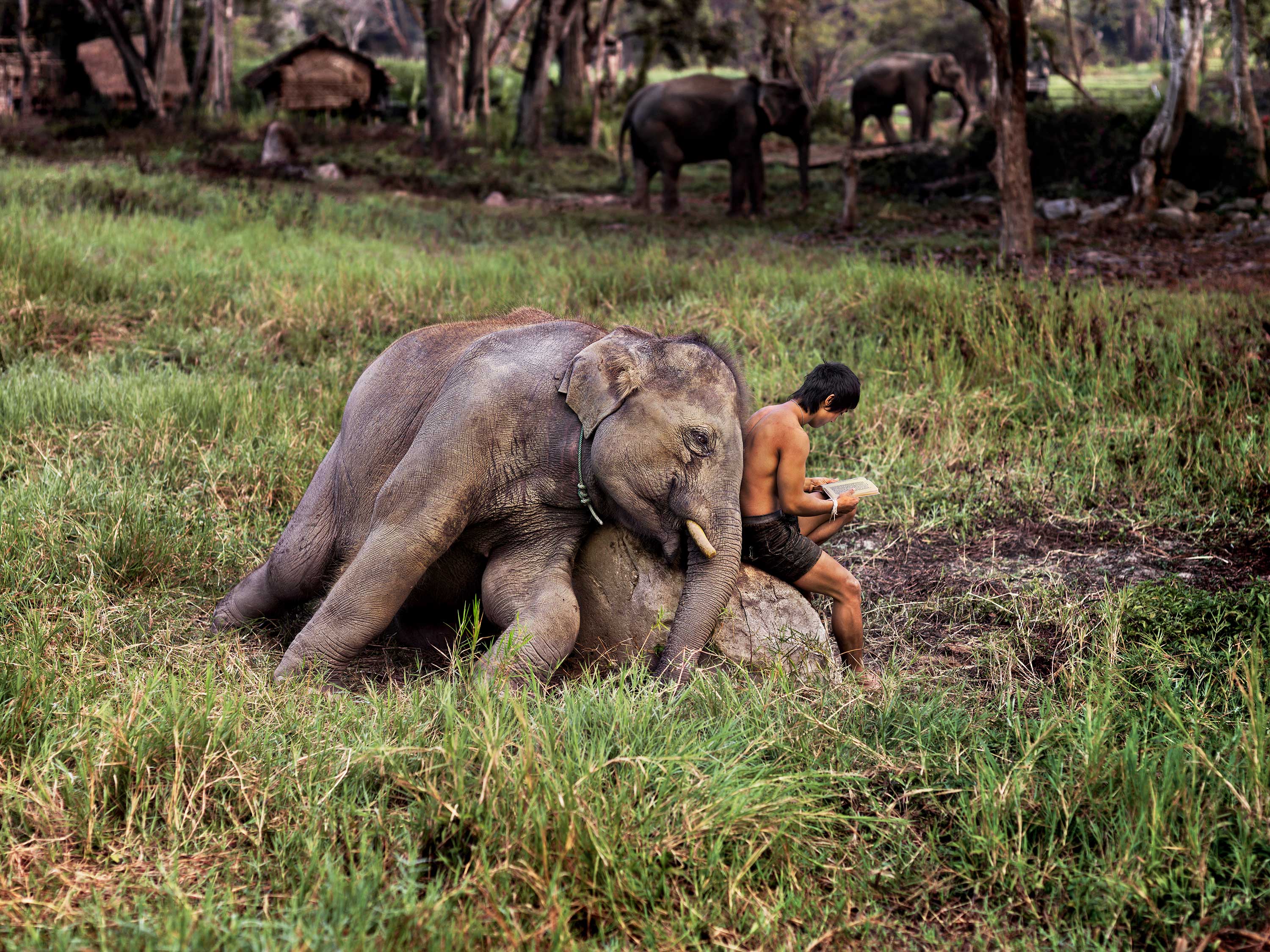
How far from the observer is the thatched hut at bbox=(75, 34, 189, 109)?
86.7 feet

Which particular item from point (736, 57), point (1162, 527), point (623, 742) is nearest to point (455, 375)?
point (623, 742)

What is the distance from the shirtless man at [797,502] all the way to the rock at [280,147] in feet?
49.9

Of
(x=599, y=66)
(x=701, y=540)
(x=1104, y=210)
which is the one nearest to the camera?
(x=701, y=540)

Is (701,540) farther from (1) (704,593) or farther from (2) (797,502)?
(2) (797,502)

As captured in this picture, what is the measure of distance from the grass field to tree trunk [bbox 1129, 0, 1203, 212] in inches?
263

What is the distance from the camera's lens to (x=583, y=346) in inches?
147

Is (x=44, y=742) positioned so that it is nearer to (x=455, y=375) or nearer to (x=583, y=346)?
(x=455, y=375)

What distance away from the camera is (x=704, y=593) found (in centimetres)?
343

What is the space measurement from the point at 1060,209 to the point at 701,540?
13.1 m

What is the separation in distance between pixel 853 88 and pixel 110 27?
1381cm

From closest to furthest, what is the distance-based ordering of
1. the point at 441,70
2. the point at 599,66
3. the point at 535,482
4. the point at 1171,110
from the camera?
1. the point at 535,482
2. the point at 1171,110
3. the point at 441,70
4. the point at 599,66

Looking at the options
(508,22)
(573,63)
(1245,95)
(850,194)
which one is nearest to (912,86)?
(573,63)

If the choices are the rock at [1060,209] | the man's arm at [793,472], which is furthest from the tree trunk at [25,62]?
the man's arm at [793,472]

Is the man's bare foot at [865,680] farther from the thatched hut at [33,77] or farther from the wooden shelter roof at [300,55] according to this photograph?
the wooden shelter roof at [300,55]
